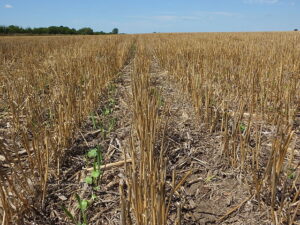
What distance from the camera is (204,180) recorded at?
5.52 feet

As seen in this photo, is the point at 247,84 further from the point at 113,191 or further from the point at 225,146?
the point at 113,191

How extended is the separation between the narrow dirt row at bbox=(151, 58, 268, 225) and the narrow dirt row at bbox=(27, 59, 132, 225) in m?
0.39

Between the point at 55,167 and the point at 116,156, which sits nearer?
the point at 55,167

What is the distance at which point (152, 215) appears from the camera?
94 cm

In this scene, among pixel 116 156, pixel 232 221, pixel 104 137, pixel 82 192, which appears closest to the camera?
pixel 232 221

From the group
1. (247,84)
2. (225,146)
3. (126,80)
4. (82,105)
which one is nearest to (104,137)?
(82,105)

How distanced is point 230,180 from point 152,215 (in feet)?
2.95

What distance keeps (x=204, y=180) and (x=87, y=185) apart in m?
0.78

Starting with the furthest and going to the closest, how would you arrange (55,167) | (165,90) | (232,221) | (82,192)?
(165,90) < (55,167) < (82,192) < (232,221)

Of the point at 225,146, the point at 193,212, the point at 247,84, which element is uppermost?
the point at 247,84

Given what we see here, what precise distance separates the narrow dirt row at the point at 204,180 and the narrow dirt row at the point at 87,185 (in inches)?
15.4

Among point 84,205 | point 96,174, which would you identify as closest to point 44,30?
point 96,174

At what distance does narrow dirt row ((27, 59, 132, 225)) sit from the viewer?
1.39 meters

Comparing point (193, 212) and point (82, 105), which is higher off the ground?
point (82, 105)
